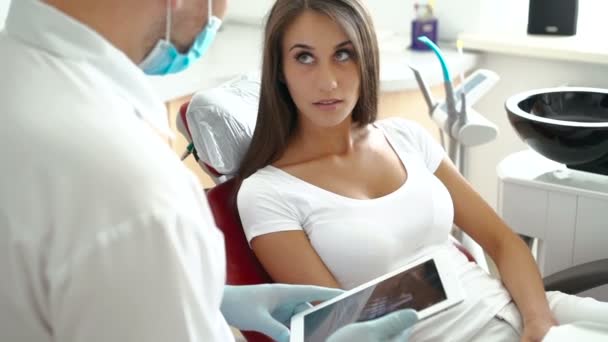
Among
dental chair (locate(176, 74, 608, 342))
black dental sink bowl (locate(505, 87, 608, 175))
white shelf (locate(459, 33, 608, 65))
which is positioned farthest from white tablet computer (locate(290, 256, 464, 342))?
white shelf (locate(459, 33, 608, 65))

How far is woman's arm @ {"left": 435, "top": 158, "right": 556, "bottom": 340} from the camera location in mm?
1458

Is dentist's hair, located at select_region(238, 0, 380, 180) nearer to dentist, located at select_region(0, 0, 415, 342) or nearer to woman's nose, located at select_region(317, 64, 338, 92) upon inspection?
woman's nose, located at select_region(317, 64, 338, 92)

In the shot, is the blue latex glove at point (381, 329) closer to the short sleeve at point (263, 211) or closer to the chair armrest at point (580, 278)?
the short sleeve at point (263, 211)

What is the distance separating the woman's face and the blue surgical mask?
23.1 inches

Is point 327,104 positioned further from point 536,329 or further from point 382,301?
point 536,329

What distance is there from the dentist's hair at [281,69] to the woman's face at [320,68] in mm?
15

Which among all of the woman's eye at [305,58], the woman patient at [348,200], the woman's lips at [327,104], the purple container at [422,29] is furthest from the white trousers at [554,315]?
the purple container at [422,29]

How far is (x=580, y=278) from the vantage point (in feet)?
5.15

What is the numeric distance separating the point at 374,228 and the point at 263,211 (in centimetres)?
23

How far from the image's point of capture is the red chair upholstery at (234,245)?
146 cm

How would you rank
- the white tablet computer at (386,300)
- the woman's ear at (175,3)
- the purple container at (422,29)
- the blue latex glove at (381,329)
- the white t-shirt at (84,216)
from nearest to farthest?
the white t-shirt at (84,216) < the woman's ear at (175,3) < the blue latex glove at (381,329) < the white tablet computer at (386,300) < the purple container at (422,29)

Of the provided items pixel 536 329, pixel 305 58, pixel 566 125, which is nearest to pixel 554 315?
pixel 536 329

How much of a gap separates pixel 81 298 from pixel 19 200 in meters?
0.11

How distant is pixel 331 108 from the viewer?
4.97 feet
